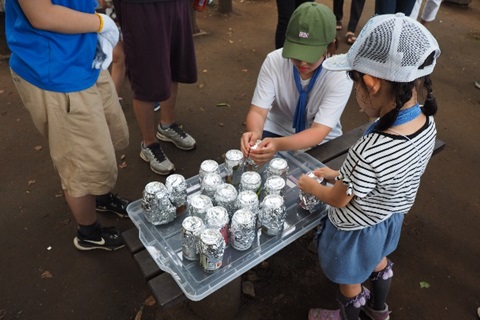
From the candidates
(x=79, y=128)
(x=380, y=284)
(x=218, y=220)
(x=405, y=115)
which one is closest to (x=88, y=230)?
(x=79, y=128)

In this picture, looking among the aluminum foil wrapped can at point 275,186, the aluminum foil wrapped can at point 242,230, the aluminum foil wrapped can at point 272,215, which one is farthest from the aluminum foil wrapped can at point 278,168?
the aluminum foil wrapped can at point 242,230

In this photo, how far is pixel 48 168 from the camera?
3.20 metres

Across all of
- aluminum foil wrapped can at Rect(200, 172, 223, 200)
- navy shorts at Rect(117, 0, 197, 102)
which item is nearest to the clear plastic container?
aluminum foil wrapped can at Rect(200, 172, 223, 200)

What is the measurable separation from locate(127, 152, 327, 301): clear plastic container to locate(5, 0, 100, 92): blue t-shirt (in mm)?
707

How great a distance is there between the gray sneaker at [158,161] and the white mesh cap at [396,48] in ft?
7.06

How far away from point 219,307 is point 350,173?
1.08 meters

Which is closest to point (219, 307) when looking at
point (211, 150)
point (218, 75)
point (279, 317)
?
point (279, 317)

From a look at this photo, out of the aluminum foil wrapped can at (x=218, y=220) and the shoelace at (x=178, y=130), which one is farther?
the shoelace at (x=178, y=130)

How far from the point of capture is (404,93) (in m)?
1.29

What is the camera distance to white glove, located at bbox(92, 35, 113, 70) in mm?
1922

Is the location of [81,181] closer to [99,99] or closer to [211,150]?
[99,99]

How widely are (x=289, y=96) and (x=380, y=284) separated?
122 centimetres

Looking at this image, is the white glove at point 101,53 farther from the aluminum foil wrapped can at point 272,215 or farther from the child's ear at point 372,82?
the child's ear at point 372,82

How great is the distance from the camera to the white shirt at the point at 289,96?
7.02 ft
